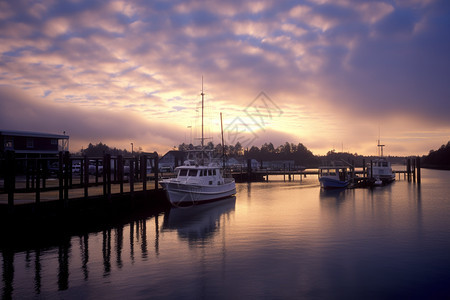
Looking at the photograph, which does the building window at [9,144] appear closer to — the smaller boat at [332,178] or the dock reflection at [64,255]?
the dock reflection at [64,255]

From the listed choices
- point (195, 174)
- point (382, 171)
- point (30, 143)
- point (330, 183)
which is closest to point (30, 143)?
point (30, 143)

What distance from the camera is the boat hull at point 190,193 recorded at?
30.6m

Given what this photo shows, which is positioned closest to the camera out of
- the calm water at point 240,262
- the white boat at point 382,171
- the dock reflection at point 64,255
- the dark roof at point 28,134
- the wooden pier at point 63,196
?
the calm water at point 240,262

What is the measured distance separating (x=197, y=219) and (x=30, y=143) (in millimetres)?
34749

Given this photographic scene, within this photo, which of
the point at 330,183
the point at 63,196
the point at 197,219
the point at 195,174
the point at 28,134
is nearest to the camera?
the point at 63,196

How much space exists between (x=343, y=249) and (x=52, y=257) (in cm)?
1477

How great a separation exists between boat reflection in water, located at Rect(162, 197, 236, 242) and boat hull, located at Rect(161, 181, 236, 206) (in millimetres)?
797

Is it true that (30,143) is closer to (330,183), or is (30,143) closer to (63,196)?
(63,196)

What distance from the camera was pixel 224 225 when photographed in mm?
25516

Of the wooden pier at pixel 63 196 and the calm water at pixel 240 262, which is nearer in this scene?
the calm water at pixel 240 262

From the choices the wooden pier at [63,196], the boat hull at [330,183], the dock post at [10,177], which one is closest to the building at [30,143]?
the wooden pier at [63,196]

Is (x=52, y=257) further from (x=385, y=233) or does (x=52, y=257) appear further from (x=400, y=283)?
(x=385, y=233)

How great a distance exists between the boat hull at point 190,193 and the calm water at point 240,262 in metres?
4.41

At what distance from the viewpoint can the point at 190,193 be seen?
3209 centimetres
